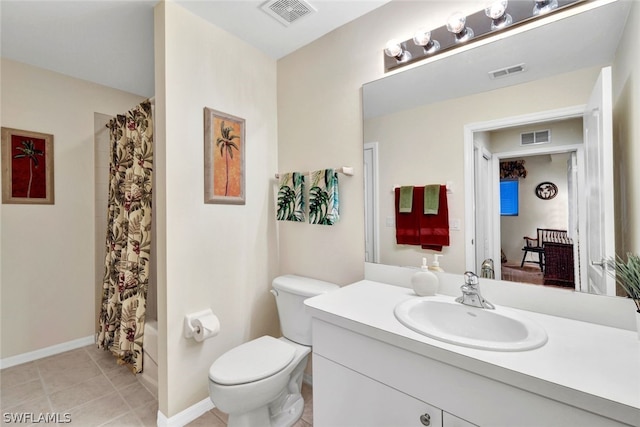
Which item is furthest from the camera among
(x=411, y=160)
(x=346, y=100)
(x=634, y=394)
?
(x=346, y=100)

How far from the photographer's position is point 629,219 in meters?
0.95

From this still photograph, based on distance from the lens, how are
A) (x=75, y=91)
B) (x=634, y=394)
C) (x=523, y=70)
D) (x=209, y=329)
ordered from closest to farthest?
(x=634, y=394)
(x=523, y=70)
(x=209, y=329)
(x=75, y=91)

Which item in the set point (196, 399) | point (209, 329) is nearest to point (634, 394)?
point (209, 329)

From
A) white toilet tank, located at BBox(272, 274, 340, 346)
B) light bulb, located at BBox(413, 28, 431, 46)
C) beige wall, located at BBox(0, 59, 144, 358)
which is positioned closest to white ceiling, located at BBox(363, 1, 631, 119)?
light bulb, located at BBox(413, 28, 431, 46)

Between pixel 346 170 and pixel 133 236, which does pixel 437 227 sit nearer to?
pixel 346 170

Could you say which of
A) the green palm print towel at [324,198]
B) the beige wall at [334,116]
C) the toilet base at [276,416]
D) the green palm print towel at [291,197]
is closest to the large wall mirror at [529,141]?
the beige wall at [334,116]

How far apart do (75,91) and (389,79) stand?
108 inches

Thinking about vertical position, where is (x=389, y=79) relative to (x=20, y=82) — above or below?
below

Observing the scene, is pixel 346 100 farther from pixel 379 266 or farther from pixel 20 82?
pixel 20 82

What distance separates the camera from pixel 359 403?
1053 millimetres

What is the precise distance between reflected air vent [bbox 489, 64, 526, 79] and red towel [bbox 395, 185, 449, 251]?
53 cm

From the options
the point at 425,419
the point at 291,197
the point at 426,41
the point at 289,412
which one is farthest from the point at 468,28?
the point at 289,412

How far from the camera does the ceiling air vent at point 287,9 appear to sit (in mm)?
1578

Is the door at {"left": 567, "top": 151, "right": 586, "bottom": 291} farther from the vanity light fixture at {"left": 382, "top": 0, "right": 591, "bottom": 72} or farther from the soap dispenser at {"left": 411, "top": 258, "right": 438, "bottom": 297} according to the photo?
the vanity light fixture at {"left": 382, "top": 0, "right": 591, "bottom": 72}
